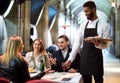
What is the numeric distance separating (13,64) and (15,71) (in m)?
0.10

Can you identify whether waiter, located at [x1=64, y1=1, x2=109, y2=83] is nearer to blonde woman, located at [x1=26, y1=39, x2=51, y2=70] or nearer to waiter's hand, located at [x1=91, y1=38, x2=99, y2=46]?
waiter's hand, located at [x1=91, y1=38, x2=99, y2=46]

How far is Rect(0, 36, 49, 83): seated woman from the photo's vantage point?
14.9 ft

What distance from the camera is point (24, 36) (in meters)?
12.9

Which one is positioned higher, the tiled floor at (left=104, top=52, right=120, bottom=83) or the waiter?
the waiter

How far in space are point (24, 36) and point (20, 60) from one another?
27.1ft

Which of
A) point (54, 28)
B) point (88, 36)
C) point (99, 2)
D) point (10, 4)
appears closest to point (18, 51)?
point (88, 36)

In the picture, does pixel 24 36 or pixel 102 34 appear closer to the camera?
pixel 102 34

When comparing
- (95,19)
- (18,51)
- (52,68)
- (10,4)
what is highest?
(10,4)

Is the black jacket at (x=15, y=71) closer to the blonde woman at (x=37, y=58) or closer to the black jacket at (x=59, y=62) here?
the black jacket at (x=59, y=62)

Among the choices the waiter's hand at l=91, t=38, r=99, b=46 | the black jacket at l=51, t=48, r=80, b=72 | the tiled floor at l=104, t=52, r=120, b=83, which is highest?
the waiter's hand at l=91, t=38, r=99, b=46

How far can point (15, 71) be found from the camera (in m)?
4.59

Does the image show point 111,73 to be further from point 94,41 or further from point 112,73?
A: point 94,41

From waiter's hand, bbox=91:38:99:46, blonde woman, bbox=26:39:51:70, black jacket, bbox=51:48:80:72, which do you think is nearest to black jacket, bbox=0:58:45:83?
waiter's hand, bbox=91:38:99:46

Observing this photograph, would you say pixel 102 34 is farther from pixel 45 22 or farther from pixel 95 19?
pixel 45 22
